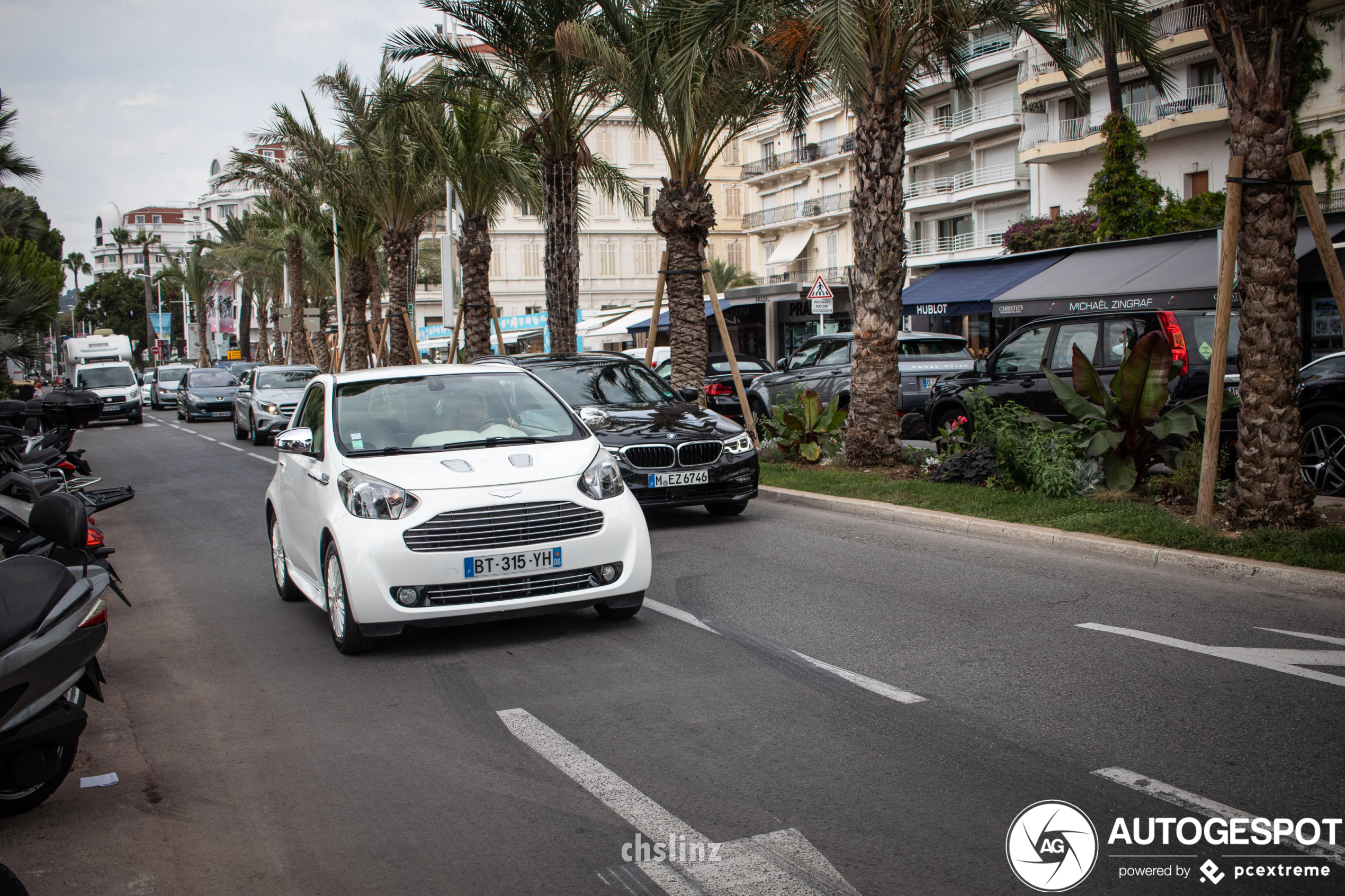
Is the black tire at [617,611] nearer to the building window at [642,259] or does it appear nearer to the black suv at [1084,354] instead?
the black suv at [1084,354]

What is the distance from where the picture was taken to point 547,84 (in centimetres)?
2008

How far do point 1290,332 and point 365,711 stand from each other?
281 inches

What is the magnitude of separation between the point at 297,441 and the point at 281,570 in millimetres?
1508

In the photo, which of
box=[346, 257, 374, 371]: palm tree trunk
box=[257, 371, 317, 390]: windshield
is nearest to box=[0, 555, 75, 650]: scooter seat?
box=[257, 371, 317, 390]: windshield

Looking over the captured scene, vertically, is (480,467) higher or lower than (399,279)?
lower

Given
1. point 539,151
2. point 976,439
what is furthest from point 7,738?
point 539,151

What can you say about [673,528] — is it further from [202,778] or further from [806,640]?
[202,778]

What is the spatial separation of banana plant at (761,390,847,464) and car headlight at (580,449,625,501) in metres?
8.01

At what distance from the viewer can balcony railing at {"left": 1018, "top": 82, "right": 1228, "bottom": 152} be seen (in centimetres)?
3616

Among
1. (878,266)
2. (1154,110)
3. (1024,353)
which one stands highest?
(1154,110)

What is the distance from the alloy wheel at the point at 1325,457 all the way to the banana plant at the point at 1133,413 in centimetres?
105

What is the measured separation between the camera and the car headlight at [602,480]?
259 inches

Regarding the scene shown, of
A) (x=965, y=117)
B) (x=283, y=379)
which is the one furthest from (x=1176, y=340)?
(x=965, y=117)

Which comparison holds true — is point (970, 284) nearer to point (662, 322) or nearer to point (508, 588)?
point (662, 322)
